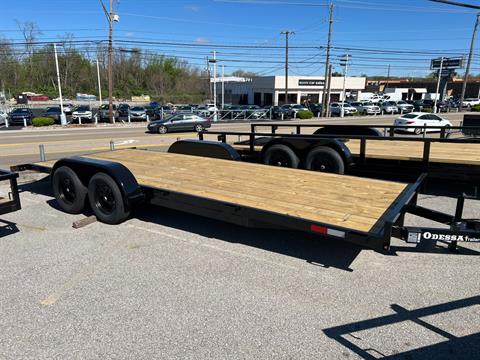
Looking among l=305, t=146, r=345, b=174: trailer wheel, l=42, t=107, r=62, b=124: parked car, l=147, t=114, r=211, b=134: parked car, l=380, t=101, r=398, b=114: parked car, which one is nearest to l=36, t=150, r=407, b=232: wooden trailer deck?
l=305, t=146, r=345, b=174: trailer wheel

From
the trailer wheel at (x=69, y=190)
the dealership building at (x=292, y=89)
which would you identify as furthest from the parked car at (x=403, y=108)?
the trailer wheel at (x=69, y=190)

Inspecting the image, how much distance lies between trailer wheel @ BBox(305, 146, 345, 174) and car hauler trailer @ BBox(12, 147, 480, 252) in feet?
4.35

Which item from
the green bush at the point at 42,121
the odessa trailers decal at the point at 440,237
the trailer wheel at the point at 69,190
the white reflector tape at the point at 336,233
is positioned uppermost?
the white reflector tape at the point at 336,233

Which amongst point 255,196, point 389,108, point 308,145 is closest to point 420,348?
point 255,196

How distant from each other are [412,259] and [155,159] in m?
5.18

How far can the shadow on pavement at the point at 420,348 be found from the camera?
9.79 feet

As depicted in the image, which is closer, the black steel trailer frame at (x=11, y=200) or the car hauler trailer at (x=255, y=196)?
the car hauler trailer at (x=255, y=196)

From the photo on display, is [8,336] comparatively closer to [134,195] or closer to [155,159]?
[134,195]

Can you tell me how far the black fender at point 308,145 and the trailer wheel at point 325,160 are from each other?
3.7 inches

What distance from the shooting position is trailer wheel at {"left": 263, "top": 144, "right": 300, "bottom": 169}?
26.1 feet

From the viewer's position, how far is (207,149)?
320 inches

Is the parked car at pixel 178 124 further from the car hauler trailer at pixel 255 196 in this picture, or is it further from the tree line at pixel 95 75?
the tree line at pixel 95 75

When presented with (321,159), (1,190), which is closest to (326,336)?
(321,159)

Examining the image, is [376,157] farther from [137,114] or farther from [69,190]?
[137,114]
